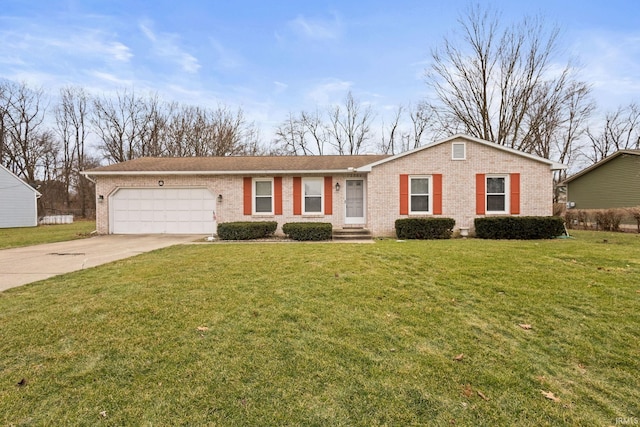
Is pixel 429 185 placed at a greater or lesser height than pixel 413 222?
greater

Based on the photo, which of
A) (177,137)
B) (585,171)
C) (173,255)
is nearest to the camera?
(173,255)

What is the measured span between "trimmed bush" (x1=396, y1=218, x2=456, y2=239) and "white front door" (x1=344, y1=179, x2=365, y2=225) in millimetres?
Result: 2207

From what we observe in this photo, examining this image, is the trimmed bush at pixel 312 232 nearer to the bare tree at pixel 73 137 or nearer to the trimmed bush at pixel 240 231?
the trimmed bush at pixel 240 231

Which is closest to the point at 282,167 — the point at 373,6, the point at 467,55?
the point at 373,6

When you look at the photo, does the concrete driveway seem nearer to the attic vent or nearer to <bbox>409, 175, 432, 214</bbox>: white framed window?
<bbox>409, 175, 432, 214</bbox>: white framed window

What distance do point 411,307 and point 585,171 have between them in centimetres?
2545

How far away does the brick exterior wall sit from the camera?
38.9ft

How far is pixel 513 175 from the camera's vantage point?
1191 centimetres

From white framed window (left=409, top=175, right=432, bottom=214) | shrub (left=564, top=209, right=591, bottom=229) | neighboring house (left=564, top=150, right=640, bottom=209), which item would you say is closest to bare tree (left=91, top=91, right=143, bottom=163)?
white framed window (left=409, top=175, right=432, bottom=214)

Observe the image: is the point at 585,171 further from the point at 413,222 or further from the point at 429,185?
the point at 413,222

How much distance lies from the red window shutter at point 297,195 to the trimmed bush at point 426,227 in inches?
167

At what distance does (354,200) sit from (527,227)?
633 cm

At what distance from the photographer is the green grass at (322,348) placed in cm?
224

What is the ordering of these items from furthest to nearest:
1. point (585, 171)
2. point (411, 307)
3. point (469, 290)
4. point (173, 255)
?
point (585, 171) < point (173, 255) < point (469, 290) < point (411, 307)
